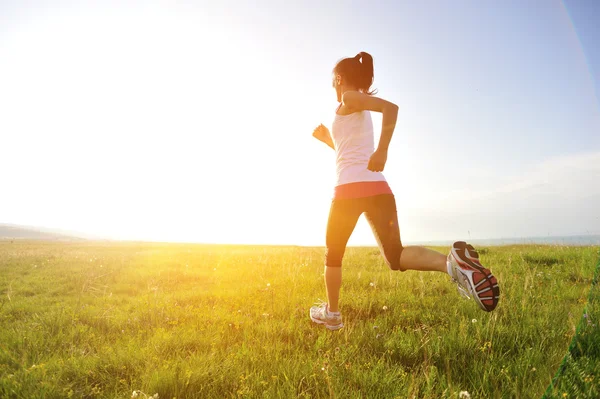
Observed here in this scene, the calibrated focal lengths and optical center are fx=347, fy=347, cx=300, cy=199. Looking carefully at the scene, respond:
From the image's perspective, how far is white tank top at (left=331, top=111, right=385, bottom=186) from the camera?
400cm

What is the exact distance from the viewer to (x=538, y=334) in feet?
12.8

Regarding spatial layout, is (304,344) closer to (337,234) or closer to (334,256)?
Result: (334,256)

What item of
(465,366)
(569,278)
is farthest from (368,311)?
(569,278)

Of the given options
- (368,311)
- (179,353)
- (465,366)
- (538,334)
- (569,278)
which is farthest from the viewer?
(569,278)

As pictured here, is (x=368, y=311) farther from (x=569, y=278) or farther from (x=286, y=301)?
(x=569, y=278)

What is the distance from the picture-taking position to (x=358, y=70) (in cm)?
414

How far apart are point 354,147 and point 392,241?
1.18 m

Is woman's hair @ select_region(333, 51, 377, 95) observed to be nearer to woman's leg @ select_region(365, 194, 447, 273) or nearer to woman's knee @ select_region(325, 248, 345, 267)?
woman's leg @ select_region(365, 194, 447, 273)

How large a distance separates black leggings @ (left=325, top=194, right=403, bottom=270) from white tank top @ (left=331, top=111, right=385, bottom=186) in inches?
10.4

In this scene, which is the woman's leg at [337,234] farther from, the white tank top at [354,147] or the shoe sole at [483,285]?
the shoe sole at [483,285]

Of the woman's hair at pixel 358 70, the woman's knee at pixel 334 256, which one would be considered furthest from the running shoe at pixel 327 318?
the woman's hair at pixel 358 70

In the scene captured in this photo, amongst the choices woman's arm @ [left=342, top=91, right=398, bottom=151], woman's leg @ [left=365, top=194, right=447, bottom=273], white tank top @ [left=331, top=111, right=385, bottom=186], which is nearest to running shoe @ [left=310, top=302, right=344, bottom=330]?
woman's leg @ [left=365, top=194, right=447, bottom=273]

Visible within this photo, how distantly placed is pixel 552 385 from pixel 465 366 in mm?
756

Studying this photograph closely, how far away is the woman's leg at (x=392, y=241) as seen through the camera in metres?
3.67
